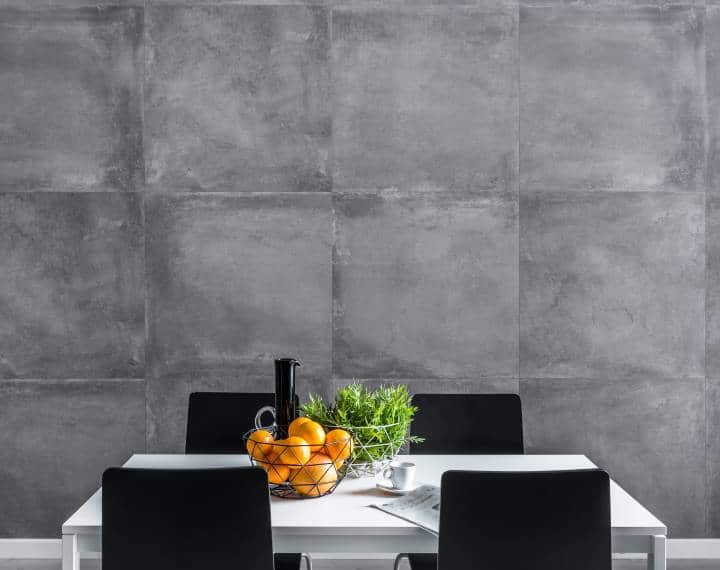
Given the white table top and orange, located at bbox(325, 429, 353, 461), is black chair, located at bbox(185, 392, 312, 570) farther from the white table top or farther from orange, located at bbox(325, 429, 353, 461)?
orange, located at bbox(325, 429, 353, 461)

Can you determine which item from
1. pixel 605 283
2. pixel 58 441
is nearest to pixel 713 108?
pixel 605 283

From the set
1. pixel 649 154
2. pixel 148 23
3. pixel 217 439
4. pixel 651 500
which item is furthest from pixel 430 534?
pixel 148 23

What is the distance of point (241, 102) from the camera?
3.45 meters

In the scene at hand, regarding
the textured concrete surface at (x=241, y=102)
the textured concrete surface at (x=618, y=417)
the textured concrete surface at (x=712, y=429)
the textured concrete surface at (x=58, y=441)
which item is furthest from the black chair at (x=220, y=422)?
the textured concrete surface at (x=712, y=429)

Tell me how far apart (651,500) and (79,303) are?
9.09ft

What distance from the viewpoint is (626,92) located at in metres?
3.46

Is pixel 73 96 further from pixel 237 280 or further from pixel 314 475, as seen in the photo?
pixel 314 475

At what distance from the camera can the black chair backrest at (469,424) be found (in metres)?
2.63

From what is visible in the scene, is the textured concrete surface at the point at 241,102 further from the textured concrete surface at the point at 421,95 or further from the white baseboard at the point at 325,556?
the white baseboard at the point at 325,556

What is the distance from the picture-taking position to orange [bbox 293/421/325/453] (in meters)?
1.88

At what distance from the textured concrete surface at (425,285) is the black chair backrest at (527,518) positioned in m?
1.94

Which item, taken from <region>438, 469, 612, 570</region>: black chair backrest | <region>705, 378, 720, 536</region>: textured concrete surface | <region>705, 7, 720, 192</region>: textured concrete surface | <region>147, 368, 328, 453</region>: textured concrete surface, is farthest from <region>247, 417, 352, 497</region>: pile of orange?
<region>705, 7, 720, 192</region>: textured concrete surface

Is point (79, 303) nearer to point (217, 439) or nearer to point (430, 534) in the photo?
point (217, 439)

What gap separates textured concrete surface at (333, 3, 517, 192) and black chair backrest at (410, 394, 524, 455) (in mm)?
1166
